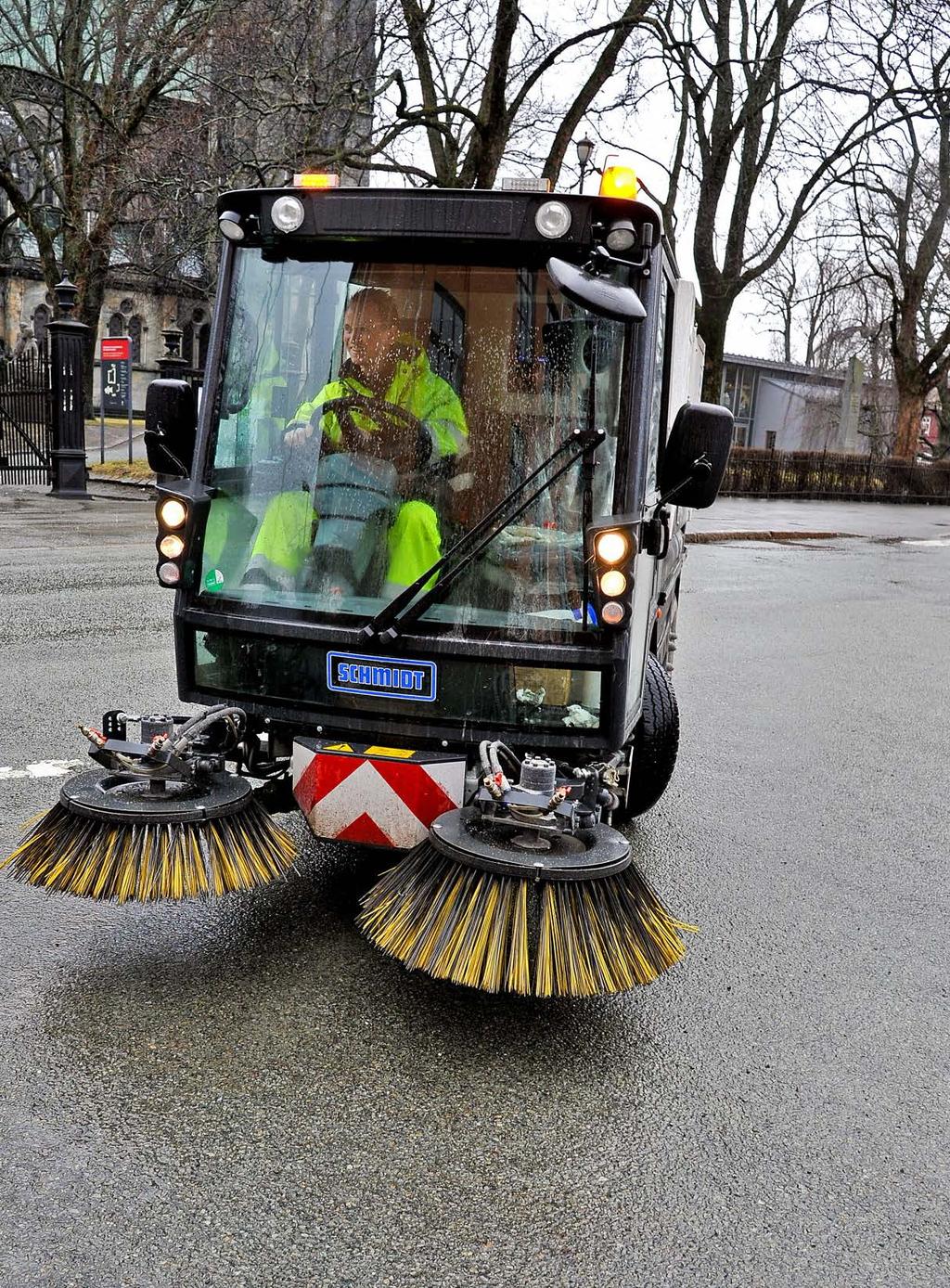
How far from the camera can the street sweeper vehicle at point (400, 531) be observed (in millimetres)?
3443

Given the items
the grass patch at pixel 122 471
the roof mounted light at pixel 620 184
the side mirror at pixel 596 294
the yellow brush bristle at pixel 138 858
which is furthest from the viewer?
the grass patch at pixel 122 471

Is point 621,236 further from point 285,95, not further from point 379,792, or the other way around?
point 285,95

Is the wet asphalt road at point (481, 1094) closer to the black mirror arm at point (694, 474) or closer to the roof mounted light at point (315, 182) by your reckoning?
the black mirror arm at point (694, 474)

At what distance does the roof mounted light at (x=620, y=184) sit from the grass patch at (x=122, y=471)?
20715 millimetres

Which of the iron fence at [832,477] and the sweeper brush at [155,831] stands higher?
the iron fence at [832,477]

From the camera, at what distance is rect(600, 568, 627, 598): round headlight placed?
3.49 m

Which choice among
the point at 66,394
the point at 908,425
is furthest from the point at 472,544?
the point at 908,425

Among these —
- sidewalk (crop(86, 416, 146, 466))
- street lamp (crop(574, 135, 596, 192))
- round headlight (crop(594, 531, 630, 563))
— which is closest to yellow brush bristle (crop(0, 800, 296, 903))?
round headlight (crop(594, 531, 630, 563))

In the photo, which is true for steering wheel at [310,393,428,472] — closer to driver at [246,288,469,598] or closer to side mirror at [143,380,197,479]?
driver at [246,288,469,598]

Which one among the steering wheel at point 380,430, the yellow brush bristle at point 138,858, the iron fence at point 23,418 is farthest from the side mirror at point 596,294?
the iron fence at point 23,418

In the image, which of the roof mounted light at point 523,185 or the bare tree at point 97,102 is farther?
the bare tree at point 97,102

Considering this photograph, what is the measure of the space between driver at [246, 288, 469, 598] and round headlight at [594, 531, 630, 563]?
0.51 meters

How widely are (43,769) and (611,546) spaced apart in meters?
3.06

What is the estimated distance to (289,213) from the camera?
143 inches
